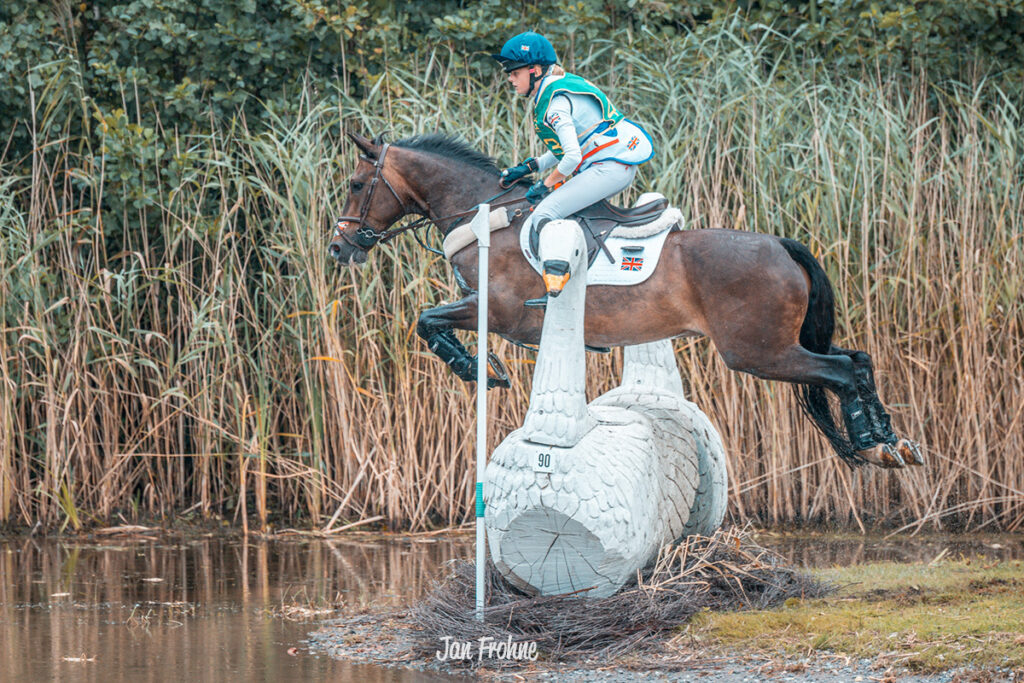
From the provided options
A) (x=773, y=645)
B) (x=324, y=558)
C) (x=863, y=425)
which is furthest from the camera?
(x=324, y=558)

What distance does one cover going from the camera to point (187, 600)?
20.5 ft

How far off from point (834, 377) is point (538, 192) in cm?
158

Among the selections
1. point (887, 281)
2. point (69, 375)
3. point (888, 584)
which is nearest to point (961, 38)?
point (887, 281)

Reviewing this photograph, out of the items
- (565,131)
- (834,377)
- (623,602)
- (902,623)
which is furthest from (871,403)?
(565,131)

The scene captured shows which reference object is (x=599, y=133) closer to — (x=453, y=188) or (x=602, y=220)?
(x=602, y=220)

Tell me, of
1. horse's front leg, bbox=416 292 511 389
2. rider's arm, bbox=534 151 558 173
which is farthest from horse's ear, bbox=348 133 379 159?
horse's front leg, bbox=416 292 511 389

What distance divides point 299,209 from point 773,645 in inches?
187

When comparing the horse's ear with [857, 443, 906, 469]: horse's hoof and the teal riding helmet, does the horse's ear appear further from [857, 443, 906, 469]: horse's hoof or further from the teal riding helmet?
[857, 443, 906, 469]: horse's hoof

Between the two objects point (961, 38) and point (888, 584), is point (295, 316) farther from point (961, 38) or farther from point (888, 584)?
point (961, 38)

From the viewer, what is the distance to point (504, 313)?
5.76 meters

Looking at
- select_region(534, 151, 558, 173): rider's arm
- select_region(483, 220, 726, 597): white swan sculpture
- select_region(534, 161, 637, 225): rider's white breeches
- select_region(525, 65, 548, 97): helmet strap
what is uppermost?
select_region(525, 65, 548, 97): helmet strap

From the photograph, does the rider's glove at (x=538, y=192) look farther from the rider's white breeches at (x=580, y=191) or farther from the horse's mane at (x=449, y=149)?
the horse's mane at (x=449, y=149)

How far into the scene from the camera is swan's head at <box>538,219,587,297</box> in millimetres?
5090

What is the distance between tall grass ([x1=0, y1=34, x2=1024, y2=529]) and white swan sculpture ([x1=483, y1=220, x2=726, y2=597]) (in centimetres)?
258
